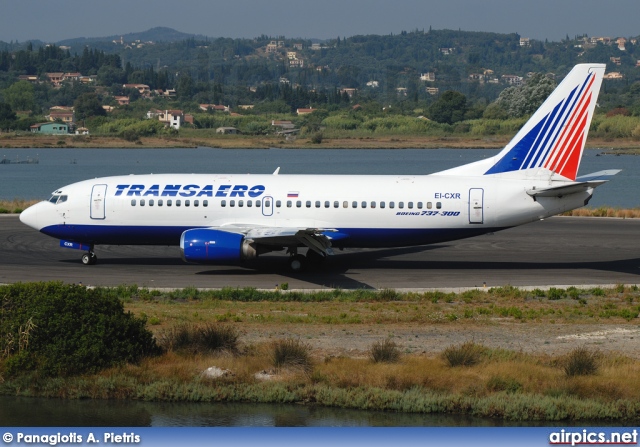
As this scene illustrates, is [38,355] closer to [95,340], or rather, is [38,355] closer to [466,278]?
[95,340]

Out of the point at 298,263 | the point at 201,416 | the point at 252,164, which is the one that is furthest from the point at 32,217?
the point at 252,164

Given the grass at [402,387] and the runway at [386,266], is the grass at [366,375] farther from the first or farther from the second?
the runway at [386,266]

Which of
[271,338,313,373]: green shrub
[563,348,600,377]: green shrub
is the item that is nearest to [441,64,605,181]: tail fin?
[563,348,600,377]: green shrub

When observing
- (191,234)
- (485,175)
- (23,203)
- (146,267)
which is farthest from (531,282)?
(23,203)

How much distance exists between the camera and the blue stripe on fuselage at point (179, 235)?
42312 millimetres

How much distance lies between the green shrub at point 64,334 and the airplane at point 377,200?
52.7 ft

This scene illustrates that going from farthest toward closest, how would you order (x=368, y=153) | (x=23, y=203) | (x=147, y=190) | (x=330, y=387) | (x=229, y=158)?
1. (x=368, y=153)
2. (x=229, y=158)
3. (x=23, y=203)
4. (x=147, y=190)
5. (x=330, y=387)

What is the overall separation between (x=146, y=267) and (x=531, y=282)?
17.0 meters

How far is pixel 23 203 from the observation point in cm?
6919

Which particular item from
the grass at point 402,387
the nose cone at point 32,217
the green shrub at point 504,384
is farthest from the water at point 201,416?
the nose cone at point 32,217

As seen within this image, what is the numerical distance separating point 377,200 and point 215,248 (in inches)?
297

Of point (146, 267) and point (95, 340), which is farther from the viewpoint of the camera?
point (146, 267)

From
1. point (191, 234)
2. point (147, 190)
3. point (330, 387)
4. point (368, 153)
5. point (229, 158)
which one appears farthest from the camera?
point (368, 153)

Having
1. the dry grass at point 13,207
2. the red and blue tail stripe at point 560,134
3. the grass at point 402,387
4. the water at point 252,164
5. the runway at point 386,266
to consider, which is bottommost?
the water at point 252,164
